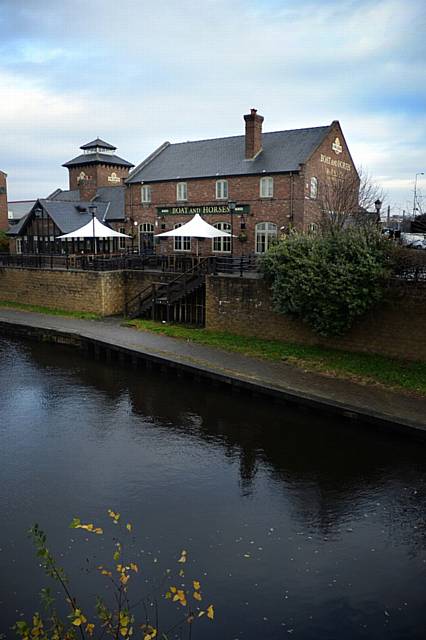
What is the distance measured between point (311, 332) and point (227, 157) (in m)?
17.7

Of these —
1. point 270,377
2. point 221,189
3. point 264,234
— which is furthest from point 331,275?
point 221,189

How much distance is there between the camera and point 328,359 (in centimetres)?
1606

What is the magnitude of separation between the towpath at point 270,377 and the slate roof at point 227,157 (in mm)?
13161

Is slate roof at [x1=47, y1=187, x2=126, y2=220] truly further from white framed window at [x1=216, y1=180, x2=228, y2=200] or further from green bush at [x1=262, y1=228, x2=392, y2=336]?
green bush at [x1=262, y1=228, x2=392, y2=336]

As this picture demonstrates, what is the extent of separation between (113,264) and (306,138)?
43.8ft

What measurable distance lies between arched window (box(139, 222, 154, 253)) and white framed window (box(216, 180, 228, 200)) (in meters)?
5.44

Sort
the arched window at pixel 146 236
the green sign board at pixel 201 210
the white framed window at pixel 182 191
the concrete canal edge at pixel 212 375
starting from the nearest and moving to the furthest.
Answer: the concrete canal edge at pixel 212 375 → the green sign board at pixel 201 210 → the white framed window at pixel 182 191 → the arched window at pixel 146 236

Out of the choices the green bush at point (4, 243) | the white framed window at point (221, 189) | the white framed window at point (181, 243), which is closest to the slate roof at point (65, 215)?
the green bush at point (4, 243)

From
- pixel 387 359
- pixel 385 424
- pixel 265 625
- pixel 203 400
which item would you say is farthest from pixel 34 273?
pixel 265 625

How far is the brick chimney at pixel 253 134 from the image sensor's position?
2953cm

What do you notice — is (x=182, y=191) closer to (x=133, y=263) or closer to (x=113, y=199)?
(x=133, y=263)

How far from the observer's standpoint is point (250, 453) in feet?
37.8

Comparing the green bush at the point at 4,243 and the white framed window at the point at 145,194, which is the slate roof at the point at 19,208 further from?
the white framed window at the point at 145,194

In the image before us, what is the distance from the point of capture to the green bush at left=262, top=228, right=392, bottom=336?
48.9 feet
